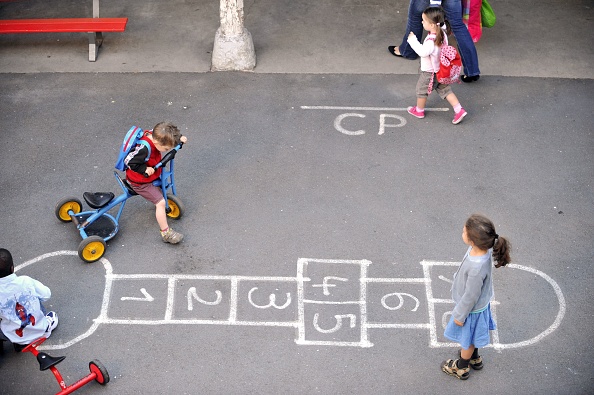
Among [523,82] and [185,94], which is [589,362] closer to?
[523,82]

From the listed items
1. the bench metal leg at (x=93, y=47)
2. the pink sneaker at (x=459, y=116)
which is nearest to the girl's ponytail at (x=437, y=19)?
the pink sneaker at (x=459, y=116)

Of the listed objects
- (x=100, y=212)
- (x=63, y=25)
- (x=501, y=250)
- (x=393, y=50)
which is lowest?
(x=100, y=212)

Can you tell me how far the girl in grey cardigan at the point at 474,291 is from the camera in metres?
5.70

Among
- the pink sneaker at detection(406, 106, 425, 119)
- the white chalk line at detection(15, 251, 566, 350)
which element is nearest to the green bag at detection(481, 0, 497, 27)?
the pink sneaker at detection(406, 106, 425, 119)

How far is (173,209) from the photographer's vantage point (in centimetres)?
798

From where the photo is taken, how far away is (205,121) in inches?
373

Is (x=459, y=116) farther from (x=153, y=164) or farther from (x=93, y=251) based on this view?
(x=93, y=251)

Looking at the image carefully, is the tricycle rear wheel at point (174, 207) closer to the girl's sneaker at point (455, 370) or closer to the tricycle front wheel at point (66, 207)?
the tricycle front wheel at point (66, 207)

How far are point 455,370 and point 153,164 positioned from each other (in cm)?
352

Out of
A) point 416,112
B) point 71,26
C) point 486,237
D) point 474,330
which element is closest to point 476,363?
point 474,330

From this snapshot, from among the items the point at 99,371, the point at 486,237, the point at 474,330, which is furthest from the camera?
the point at 99,371

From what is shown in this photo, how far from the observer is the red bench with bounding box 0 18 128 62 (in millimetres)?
10391

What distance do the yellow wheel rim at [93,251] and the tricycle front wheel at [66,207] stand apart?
2.12 feet

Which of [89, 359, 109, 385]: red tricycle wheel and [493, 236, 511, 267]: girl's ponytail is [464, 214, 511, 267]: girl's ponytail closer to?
[493, 236, 511, 267]: girl's ponytail
